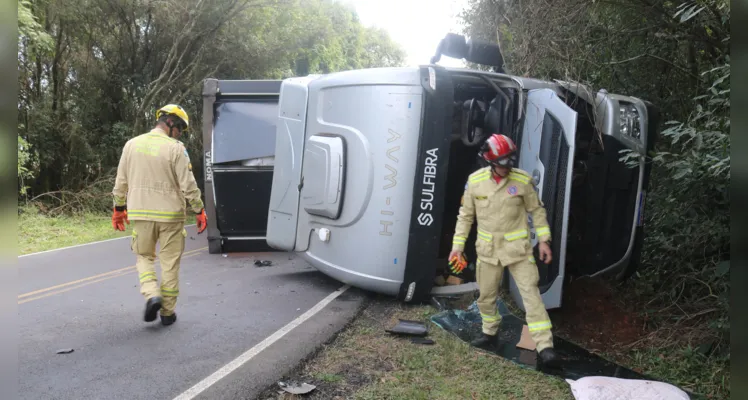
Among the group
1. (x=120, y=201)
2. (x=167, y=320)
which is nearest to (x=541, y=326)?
(x=167, y=320)

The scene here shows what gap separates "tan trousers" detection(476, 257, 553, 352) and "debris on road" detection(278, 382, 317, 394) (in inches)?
61.1

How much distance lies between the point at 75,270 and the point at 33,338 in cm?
302

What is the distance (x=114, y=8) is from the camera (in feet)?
50.6

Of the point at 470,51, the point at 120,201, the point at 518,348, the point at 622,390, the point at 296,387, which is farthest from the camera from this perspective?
the point at 470,51

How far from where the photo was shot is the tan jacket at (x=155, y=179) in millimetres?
4332

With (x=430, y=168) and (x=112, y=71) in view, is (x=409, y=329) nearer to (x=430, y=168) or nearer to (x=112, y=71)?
(x=430, y=168)

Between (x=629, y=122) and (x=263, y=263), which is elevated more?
(x=629, y=122)

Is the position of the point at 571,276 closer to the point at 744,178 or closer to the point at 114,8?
the point at 744,178

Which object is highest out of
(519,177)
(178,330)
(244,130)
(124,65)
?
(124,65)

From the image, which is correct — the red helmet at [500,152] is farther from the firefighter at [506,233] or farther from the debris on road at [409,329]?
the debris on road at [409,329]

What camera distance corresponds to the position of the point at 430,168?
477cm

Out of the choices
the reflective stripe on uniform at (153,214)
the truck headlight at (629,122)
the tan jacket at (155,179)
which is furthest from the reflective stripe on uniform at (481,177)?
the reflective stripe on uniform at (153,214)

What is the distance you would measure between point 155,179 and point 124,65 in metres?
14.4

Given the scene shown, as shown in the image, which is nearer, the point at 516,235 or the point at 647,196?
the point at 516,235
